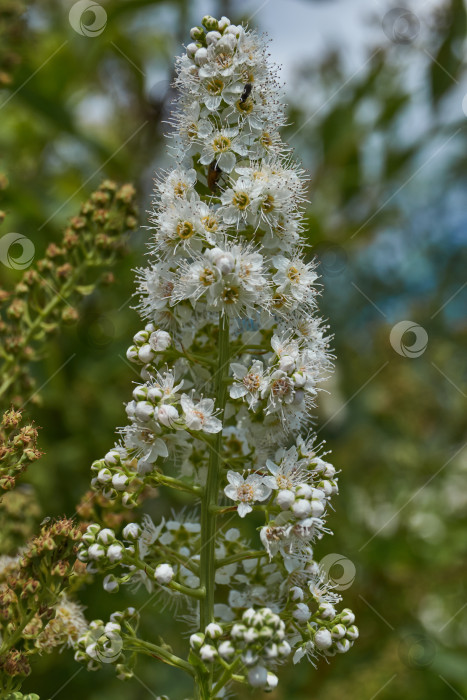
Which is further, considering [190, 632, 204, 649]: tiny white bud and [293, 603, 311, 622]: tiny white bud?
A: [293, 603, 311, 622]: tiny white bud

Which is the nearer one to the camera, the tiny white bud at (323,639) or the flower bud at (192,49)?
the tiny white bud at (323,639)

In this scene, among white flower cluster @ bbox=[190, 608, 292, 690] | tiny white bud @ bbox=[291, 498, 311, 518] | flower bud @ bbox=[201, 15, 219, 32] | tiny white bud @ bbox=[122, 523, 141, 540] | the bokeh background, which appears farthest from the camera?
the bokeh background

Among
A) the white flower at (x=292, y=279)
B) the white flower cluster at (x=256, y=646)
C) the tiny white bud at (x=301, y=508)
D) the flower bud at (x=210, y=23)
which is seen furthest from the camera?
the flower bud at (x=210, y=23)

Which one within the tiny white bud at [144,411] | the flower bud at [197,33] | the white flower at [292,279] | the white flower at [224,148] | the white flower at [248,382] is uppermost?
the flower bud at [197,33]

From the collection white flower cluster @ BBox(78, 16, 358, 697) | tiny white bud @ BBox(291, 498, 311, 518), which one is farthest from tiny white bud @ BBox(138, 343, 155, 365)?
tiny white bud @ BBox(291, 498, 311, 518)

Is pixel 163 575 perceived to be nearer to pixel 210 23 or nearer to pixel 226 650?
pixel 226 650

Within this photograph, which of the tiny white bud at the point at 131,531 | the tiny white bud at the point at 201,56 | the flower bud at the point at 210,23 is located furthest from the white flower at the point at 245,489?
the flower bud at the point at 210,23

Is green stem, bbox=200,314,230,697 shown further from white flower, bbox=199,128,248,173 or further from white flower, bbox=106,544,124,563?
white flower, bbox=199,128,248,173

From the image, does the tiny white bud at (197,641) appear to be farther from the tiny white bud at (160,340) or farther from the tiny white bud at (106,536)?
the tiny white bud at (160,340)

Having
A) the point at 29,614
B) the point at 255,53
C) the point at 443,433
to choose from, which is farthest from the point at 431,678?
the point at 255,53
